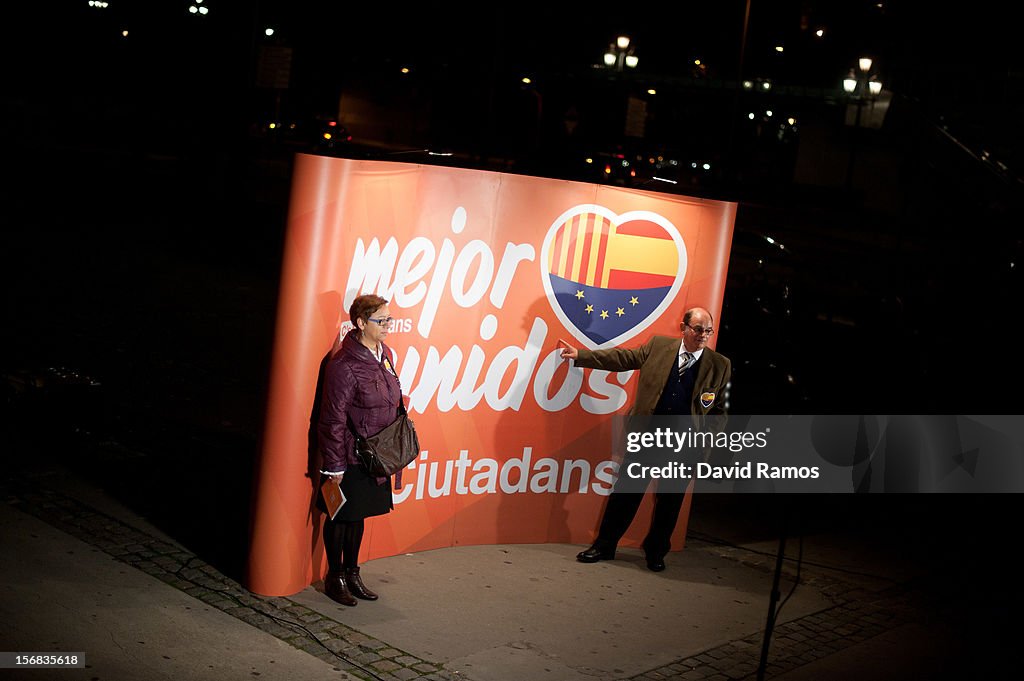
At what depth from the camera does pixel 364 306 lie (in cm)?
670

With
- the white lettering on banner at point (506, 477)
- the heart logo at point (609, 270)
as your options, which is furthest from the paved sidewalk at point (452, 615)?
the heart logo at point (609, 270)

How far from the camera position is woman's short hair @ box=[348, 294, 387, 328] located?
669 cm

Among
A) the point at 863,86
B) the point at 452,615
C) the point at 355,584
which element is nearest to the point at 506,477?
the point at 452,615

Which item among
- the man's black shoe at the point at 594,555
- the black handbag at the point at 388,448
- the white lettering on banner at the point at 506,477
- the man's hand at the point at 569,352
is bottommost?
the man's black shoe at the point at 594,555

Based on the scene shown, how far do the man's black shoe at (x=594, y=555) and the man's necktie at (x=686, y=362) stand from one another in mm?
1452

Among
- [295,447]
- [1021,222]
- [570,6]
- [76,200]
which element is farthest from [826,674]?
[570,6]

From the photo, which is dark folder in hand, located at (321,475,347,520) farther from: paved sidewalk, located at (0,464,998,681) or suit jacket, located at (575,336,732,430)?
suit jacket, located at (575,336,732,430)

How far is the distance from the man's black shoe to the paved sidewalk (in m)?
0.08

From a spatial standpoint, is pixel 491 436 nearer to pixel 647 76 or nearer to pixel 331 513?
pixel 331 513

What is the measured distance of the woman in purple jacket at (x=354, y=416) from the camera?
6648mm

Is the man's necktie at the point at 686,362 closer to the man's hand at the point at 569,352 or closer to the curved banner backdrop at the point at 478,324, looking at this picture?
the curved banner backdrop at the point at 478,324

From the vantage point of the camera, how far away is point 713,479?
10.8 meters

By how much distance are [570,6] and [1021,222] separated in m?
45.8

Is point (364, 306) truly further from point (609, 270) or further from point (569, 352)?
point (609, 270)
